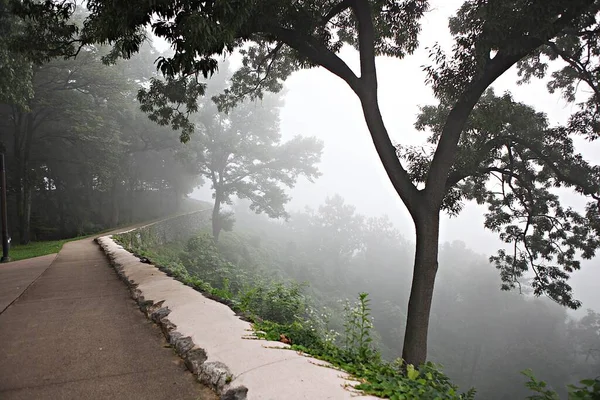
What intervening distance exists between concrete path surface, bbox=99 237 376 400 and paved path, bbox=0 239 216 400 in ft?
0.53

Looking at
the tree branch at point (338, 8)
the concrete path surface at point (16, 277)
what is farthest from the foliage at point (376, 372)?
the tree branch at point (338, 8)

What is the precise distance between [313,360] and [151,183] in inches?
1557

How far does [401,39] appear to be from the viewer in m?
8.22

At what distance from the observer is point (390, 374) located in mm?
3082

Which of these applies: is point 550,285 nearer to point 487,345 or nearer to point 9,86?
point 9,86

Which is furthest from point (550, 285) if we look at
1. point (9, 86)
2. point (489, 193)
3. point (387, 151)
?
point (9, 86)

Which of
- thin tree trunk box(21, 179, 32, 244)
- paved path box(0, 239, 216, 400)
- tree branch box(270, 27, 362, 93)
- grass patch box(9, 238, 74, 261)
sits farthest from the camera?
thin tree trunk box(21, 179, 32, 244)

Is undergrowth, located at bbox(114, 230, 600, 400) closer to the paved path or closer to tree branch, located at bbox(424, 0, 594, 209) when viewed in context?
the paved path

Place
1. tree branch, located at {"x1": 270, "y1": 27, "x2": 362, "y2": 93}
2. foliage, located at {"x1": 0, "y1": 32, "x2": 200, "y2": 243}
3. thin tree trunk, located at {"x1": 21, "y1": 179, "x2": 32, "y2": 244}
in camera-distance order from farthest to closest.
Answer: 1. foliage, located at {"x1": 0, "y1": 32, "x2": 200, "y2": 243}
2. thin tree trunk, located at {"x1": 21, "y1": 179, "x2": 32, "y2": 244}
3. tree branch, located at {"x1": 270, "y1": 27, "x2": 362, "y2": 93}

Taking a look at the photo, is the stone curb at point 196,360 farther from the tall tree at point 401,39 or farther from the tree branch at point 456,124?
the tree branch at point 456,124

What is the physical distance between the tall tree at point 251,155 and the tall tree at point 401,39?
73.9 feet

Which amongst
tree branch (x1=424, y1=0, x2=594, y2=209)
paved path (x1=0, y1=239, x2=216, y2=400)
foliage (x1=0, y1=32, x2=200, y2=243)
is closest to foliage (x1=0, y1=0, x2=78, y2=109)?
foliage (x1=0, y1=32, x2=200, y2=243)

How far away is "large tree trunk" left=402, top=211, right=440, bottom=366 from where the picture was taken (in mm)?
5923

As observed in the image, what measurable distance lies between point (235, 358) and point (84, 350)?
1804 millimetres
